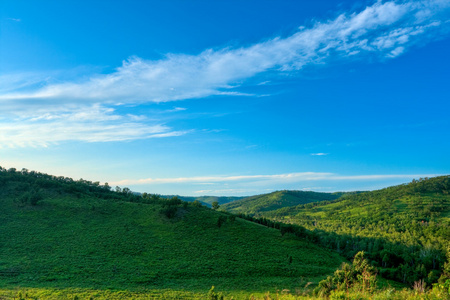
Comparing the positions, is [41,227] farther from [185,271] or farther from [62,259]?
[185,271]

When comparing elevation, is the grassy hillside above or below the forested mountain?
above

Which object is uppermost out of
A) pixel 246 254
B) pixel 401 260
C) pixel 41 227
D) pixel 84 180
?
pixel 84 180

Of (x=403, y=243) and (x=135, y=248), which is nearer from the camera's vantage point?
(x=135, y=248)

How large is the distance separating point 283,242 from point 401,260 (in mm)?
40922

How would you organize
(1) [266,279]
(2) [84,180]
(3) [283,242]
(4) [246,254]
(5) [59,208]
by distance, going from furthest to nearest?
(2) [84,180]
(5) [59,208]
(3) [283,242]
(4) [246,254]
(1) [266,279]

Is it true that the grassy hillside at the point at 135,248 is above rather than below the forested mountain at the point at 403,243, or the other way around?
above

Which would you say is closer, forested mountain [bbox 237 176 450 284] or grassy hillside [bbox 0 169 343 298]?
grassy hillside [bbox 0 169 343 298]

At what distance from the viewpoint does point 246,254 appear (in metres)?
62.1

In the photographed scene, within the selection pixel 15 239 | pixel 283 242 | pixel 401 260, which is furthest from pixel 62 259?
pixel 401 260

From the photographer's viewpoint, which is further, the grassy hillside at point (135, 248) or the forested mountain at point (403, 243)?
the forested mountain at point (403, 243)

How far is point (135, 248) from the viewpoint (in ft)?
195

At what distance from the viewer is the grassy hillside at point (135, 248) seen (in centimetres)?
4388

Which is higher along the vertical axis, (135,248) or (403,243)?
(135,248)

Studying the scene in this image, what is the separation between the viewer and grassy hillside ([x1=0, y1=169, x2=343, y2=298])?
4388 cm
